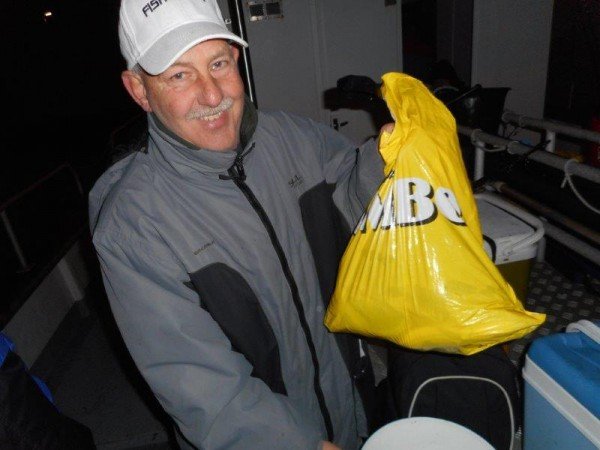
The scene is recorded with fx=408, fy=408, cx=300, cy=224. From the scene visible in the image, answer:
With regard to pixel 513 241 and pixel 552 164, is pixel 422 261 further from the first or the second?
pixel 552 164

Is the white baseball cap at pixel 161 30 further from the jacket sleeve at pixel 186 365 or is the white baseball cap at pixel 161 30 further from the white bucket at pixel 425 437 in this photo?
the white bucket at pixel 425 437

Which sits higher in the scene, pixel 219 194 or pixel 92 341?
pixel 219 194

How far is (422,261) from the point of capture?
3.61ft

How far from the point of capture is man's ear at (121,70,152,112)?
108 centimetres

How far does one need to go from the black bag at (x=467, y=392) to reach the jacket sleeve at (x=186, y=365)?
0.46m

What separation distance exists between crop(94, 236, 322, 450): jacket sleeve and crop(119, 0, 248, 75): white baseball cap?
456 mm

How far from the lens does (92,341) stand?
10.2 ft

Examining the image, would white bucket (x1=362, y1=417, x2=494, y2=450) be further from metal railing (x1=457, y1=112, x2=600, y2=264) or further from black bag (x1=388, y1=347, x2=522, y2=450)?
metal railing (x1=457, y1=112, x2=600, y2=264)

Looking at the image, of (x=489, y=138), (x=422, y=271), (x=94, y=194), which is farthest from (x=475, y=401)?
(x=489, y=138)

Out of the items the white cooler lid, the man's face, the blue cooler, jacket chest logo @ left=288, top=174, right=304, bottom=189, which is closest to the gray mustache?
the man's face

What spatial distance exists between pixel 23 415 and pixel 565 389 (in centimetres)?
169

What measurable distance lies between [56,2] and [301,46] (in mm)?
21128

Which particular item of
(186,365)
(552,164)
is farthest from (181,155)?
(552,164)

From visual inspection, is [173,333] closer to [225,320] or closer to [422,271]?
[225,320]
